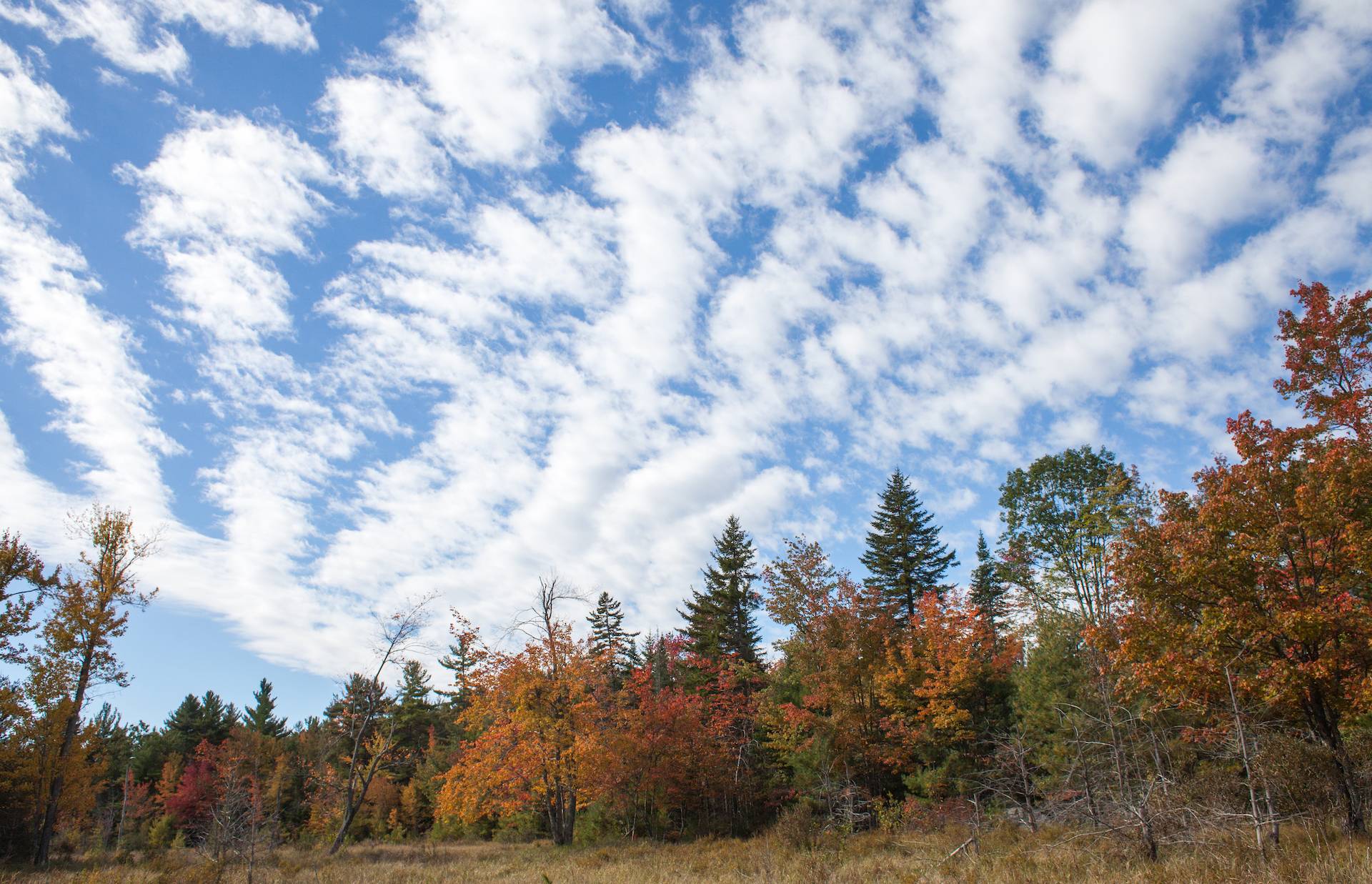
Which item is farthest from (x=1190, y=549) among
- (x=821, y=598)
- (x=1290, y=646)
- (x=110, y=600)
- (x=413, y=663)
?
(x=413, y=663)

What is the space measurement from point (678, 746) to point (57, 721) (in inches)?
946

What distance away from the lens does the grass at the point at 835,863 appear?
9109mm

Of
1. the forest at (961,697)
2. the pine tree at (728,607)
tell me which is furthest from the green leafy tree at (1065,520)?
the pine tree at (728,607)

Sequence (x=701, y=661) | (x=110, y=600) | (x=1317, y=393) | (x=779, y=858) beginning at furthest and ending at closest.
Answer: (x=701, y=661)
(x=110, y=600)
(x=1317, y=393)
(x=779, y=858)

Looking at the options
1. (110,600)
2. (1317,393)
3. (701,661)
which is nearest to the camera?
(1317,393)

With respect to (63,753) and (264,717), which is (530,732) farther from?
(264,717)

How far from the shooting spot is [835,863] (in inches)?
587

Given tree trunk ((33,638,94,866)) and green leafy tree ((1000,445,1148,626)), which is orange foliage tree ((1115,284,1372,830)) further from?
tree trunk ((33,638,94,866))

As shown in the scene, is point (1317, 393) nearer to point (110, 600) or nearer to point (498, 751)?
point (498, 751)

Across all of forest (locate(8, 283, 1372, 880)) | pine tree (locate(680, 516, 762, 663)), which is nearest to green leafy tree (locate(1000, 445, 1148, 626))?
forest (locate(8, 283, 1372, 880))

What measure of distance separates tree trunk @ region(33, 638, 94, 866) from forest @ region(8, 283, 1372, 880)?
8cm

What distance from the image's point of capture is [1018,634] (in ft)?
95.3

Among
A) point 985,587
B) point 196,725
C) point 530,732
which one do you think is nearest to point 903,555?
point 985,587

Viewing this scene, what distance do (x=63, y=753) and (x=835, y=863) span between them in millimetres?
28266
